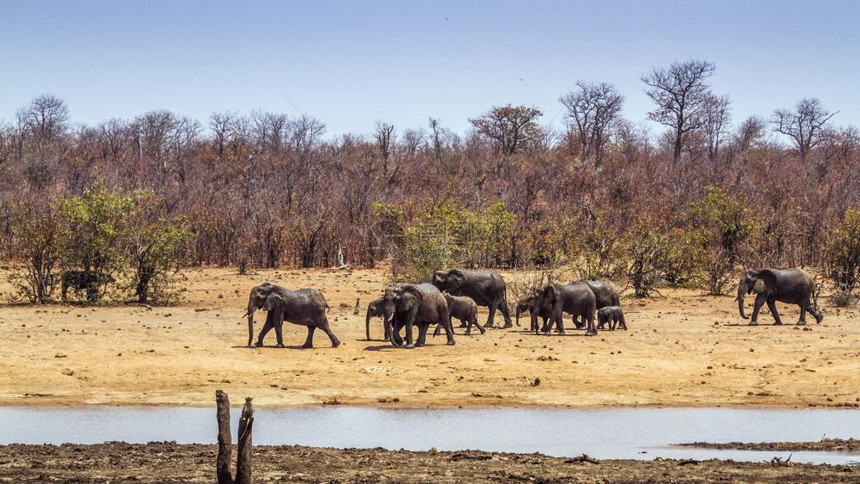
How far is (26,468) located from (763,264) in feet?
94.6

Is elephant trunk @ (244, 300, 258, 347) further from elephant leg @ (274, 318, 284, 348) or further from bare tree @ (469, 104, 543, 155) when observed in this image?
bare tree @ (469, 104, 543, 155)

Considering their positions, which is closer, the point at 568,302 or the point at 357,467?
the point at 357,467

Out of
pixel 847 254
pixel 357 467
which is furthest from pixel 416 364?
pixel 847 254

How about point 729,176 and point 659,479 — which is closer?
point 659,479

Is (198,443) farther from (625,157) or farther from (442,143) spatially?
(442,143)

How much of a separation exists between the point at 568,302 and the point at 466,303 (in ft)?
6.76

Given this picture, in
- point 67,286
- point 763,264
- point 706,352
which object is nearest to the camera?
point 706,352

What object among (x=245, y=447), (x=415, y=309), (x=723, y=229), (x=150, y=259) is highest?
(x=723, y=229)

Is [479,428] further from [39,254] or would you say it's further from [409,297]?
[39,254]

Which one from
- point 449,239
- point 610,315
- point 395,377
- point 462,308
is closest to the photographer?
point 395,377

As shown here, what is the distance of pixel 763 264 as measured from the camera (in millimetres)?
36938

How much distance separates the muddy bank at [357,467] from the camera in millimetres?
11430

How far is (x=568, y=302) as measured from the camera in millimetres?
24109

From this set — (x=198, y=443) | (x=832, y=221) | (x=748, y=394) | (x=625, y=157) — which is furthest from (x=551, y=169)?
(x=198, y=443)
